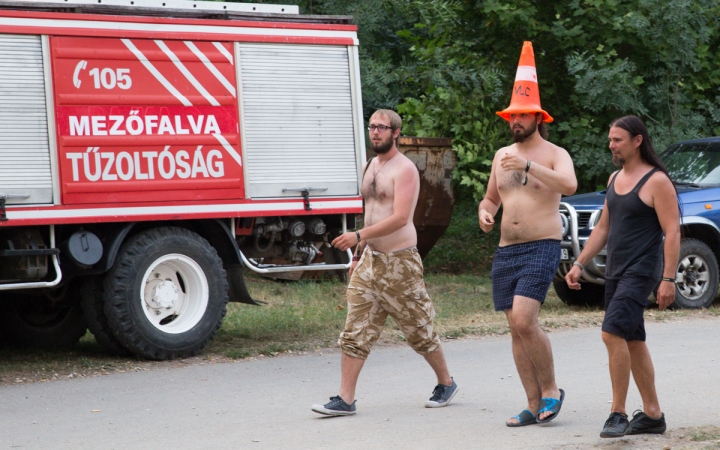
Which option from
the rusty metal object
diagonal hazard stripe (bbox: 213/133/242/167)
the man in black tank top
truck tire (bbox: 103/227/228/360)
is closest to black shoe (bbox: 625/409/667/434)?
the man in black tank top

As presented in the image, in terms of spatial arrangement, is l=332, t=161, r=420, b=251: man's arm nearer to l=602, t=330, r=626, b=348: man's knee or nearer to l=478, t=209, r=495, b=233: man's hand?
l=478, t=209, r=495, b=233: man's hand

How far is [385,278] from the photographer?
6.71 meters

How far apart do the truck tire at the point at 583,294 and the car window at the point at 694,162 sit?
1541 millimetres

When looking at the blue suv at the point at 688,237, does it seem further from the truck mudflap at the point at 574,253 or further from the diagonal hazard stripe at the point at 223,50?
the diagonal hazard stripe at the point at 223,50

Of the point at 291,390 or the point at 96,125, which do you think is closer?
the point at 291,390

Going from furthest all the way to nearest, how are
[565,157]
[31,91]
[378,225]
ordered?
[31,91] → [378,225] → [565,157]

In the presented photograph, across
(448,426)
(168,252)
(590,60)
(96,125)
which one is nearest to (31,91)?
(96,125)

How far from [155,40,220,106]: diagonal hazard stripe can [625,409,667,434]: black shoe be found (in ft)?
15.0

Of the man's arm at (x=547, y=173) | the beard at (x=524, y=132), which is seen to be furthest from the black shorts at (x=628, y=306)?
the beard at (x=524, y=132)

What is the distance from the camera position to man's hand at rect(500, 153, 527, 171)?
5.93m

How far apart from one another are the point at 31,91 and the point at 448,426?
13.9ft

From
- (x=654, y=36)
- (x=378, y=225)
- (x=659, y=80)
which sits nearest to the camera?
(x=378, y=225)

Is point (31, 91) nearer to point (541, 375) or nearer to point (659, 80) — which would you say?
point (541, 375)

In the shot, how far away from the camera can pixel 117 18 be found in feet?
28.2
